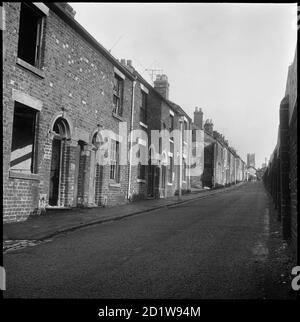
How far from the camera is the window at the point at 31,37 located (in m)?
11.7

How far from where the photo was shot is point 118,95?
18.4 meters

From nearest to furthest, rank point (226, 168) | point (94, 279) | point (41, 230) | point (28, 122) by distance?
point (94, 279)
point (41, 230)
point (28, 122)
point (226, 168)

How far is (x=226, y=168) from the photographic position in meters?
62.4

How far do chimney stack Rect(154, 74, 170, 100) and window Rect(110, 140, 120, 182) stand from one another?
10.7 meters

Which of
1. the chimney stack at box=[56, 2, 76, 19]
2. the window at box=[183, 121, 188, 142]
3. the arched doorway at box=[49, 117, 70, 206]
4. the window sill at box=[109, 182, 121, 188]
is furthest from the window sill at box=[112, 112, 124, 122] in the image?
the window at box=[183, 121, 188, 142]

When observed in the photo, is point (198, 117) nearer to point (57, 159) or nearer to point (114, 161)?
→ point (114, 161)

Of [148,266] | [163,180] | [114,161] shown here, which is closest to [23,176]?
[148,266]

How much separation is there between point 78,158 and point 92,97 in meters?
2.47

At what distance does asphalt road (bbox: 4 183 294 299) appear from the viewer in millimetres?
4375

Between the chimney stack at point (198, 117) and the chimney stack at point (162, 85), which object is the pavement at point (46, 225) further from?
Answer: the chimney stack at point (198, 117)

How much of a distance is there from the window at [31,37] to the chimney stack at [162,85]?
53.9ft

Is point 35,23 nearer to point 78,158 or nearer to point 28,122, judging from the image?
point 28,122

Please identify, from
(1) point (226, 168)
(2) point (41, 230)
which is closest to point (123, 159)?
(2) point (41, 230)

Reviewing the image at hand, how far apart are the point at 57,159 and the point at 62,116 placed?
1620 millimetres
